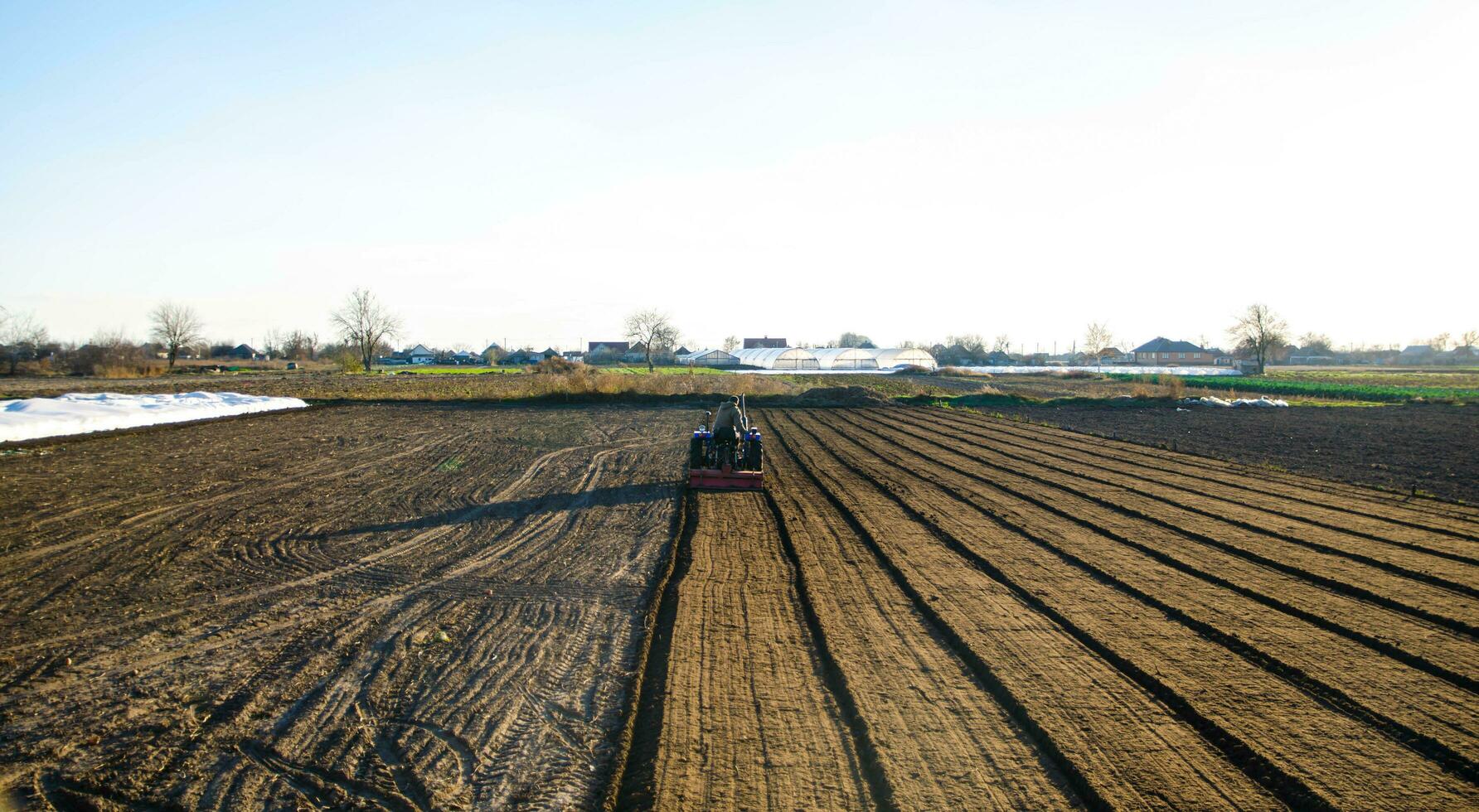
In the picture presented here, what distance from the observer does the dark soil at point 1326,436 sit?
16.7m

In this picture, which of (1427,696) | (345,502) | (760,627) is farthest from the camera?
(345,502)

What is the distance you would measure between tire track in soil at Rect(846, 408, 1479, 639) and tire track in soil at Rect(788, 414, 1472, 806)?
7.50 ft

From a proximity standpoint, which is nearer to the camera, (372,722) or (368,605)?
(372,722)

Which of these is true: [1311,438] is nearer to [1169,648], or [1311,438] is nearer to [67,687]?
[1169,648]

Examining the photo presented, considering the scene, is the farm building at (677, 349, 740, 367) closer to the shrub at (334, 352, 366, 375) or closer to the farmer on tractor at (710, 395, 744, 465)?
the shrub at (334, 352, 366, 375)

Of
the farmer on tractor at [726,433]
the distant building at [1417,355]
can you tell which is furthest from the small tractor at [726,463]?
the distant building at [1417,355]

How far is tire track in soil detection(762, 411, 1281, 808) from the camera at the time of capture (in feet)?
14.5

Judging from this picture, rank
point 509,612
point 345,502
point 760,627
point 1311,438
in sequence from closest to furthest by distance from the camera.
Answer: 1. point 760,627
2. point 509,612
3. point 345,502
4. point 1311,438

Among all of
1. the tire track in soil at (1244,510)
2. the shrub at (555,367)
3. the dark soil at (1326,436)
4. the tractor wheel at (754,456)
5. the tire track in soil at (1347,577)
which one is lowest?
the tire track in soil at (1347,577)

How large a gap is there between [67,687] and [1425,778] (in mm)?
8072

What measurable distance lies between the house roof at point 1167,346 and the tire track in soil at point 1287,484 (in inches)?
3726

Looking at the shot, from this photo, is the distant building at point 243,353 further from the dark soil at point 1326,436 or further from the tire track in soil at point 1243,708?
the tire track in soil at point 1243,708

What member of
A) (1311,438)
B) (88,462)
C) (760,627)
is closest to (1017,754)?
(760,627)

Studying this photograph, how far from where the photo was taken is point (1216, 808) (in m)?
4.22
